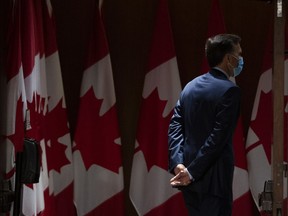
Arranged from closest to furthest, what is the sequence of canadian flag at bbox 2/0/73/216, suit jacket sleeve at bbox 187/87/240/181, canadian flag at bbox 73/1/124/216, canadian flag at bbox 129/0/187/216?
1. suit jacket sleeve at bbox 187/87/240/181
2. canadian flag at bbox 2/0/73/216
3. canadian flag at bbox 73/1/124/216
4. canadian flag at bbox 129/0/187/216

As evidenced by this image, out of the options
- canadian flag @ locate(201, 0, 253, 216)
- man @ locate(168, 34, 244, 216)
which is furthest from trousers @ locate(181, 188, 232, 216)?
canadian flag @ locate(201, 0, 253, 216)

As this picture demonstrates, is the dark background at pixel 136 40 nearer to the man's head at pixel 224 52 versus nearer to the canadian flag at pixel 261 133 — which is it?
the canadian flag at pixel 261 133

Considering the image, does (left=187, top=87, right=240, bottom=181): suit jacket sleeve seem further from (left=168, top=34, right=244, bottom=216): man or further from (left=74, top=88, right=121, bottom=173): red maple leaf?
(left=74, top=88, right=121, bottom=173): red maple leaf

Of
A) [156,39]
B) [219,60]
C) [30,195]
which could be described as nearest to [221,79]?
[219,60]

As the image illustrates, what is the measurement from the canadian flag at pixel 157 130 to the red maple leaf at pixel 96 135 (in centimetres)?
18

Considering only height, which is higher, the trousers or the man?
the man

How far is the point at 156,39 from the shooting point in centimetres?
393

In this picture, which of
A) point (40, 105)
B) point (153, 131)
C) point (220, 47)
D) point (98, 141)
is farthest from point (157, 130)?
point (220, 47)

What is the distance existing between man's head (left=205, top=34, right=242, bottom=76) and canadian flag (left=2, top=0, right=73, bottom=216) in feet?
2.95

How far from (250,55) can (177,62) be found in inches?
21.4

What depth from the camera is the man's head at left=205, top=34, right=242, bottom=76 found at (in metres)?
2.49

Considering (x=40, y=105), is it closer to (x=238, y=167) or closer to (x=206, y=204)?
(x=206, y=204)

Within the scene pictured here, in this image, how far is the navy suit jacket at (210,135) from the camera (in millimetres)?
2350

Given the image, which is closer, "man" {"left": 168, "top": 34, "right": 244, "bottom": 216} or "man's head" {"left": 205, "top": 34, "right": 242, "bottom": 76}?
"man" {"left": 168, "top": 34, "right": 244, "bottom": 216}
